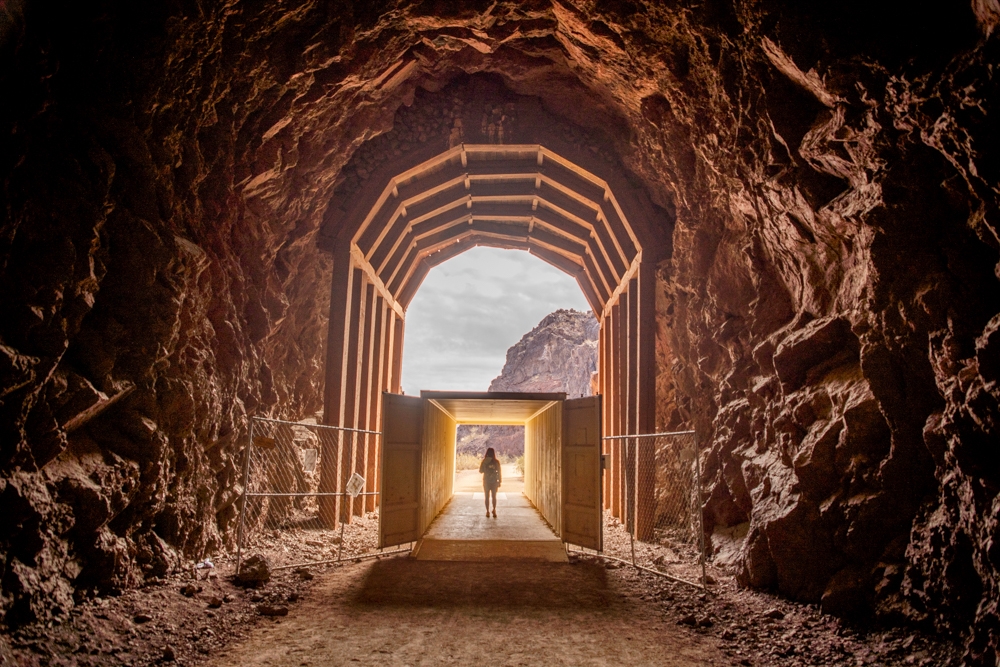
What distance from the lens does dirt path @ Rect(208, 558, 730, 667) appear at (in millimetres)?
4961

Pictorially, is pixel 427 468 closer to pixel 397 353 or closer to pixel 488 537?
pixel 488 537

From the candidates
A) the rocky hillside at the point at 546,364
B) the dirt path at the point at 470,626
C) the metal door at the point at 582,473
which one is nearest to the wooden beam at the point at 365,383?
the metal door at the point at 582,473

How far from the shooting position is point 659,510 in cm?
1084

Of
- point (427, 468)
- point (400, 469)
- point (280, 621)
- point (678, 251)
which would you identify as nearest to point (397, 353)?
point (427, 468)

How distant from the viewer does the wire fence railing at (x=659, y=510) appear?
8.91 meters

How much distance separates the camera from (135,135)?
6.10 meters

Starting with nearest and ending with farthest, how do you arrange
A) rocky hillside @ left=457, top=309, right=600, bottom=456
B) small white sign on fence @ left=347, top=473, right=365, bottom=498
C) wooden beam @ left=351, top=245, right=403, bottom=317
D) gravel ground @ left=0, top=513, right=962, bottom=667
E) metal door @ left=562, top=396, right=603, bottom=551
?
gravel ground @ left=0, top=513, right=962, bottom=667 → small white sign on fence @ left=347, top=473, right=365, bottom=498 → metal door @ left=562, top=396, right=603, bottom=551 → wooden beam @ left=351, top=245, right=403, bottom=317 → rocky hillside @ left=457, top=309, right=600, bottom=456

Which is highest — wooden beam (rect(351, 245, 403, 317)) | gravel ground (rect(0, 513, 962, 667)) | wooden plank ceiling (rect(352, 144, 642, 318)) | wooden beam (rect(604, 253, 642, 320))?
wooden plank ceiling (rect(352, 144, 642, 318))

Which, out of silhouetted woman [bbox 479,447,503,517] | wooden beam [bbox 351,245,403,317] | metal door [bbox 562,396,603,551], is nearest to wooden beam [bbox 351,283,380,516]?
wooden beam [bbox 351,245,403,317]

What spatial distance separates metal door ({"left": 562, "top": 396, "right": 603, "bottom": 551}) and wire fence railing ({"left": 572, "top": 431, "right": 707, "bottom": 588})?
45 cm

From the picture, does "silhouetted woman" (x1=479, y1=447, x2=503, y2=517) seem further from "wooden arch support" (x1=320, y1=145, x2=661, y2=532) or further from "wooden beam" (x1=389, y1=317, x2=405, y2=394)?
"wooden beam" (x1=389, y1=317, x2=405, y2=394)

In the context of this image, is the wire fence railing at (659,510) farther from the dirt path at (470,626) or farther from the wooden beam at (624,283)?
the wooden beam at (624,283)

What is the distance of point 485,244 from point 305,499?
29.5 feet

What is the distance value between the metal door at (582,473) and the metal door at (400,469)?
258cm
